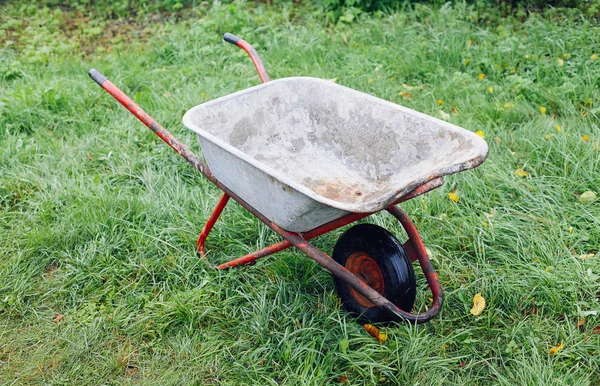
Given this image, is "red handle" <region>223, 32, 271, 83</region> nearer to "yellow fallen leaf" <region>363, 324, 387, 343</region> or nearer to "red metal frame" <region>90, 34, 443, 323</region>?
"red metal frame" <region>90, 34, 443, 323</region>

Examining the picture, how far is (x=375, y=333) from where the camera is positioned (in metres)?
2.51

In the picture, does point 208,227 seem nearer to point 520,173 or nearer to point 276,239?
point 276,239

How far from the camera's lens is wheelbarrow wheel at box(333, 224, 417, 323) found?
2400 mm

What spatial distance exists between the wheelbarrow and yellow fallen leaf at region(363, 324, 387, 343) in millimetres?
37

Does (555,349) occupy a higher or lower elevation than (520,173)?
lower

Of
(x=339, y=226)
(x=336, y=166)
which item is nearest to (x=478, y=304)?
(x=339, y=226)

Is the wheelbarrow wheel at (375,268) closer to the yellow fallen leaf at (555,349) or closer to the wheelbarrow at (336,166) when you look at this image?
the wheelbarrow at (336,166)

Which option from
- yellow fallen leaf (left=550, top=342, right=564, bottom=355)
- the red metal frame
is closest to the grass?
yellow fallen leaf (left=550, top=342, right=564, bottom=355)

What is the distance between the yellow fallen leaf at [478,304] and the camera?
2.58 meters

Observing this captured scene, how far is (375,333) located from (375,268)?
300 millimetres

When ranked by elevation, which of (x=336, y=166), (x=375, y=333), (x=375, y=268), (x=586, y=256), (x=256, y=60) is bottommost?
(x=375, y=333)

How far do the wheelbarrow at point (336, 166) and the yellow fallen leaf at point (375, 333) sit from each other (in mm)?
37

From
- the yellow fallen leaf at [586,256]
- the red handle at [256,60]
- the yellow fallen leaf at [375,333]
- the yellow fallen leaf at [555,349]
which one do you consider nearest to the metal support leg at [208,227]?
the red handle at [256,60]

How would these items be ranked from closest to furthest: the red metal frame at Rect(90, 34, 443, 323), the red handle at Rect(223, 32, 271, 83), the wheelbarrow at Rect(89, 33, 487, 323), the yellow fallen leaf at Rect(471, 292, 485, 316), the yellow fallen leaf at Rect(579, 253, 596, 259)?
1. the wheelbarrow at Rect(89, 33, 487, 323)
2. the red metal frame at Rect(90, 34, 443, 323)
3. the yellow fallen leaf at Rect(471, 292, 485, 316)
4. the yellow fallen leaf at Rect(579, 253, 596, 259)
5. the red handle at Rect(223, 32, 271, 83)
